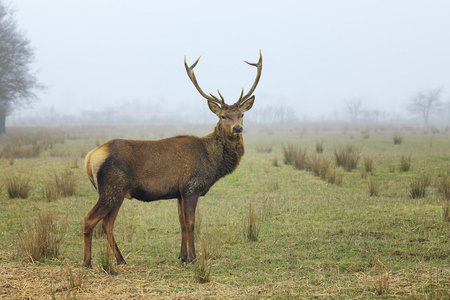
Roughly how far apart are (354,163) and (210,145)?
9.15m

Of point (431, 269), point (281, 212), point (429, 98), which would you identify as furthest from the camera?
point (429, 98)

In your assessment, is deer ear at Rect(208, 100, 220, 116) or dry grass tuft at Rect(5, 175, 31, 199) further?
dry grass tuft at Rect(5, 175, 31, 199)

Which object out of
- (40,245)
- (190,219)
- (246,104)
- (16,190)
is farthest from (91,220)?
(16,190)

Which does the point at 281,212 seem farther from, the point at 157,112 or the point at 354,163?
the point at 157,112

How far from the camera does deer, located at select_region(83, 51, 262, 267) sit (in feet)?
18.7

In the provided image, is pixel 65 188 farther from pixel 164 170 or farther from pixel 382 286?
pixel 382 286

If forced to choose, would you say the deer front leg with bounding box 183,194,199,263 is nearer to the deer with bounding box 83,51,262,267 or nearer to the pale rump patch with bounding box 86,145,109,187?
the deer with bounding box 83,51,262,267

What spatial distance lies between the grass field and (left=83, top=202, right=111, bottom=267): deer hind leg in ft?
0.79

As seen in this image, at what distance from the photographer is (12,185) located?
1045cm

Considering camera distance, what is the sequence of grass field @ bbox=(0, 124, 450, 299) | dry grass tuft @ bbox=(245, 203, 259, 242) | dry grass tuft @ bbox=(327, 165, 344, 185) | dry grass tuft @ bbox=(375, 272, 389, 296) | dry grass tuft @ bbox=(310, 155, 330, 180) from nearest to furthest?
dry grass tuft @ bbox=(375, 272, 389, 296), grass field @ bbox=(0, 124, 450, 299), dry grass tuft @ bbox=(245, 203, 259, 242), dry grass tuft @ bbox=(327, 165, 344, 185), dry grass tuft @ bbox=(310, 155, 330, 180)

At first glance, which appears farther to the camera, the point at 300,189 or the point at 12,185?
the point at 300,189

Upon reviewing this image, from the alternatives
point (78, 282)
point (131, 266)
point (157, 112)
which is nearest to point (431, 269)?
point (131, 266)

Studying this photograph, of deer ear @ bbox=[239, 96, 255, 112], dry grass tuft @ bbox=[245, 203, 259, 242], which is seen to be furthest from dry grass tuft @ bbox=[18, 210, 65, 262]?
deer ear @ bbox=[239, 96, 255, 112]

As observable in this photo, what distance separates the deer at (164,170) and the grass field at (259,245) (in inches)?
18.2
